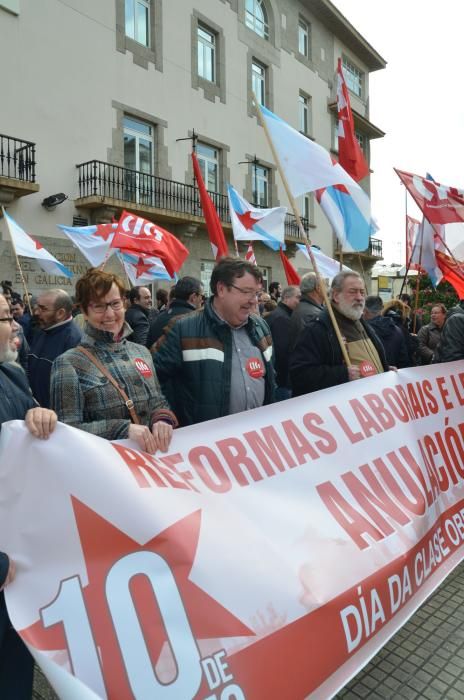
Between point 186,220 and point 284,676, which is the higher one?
point 186,220

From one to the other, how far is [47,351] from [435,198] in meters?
3.65

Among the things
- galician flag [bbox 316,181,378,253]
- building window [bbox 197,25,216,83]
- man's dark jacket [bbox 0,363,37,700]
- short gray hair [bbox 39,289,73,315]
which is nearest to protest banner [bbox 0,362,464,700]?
man's dark jacket [bbox 0,363,37,700]

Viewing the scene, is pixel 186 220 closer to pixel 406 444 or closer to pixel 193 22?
pixel 193 22

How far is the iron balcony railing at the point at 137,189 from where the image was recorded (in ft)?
43.2

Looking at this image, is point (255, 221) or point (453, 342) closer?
point (453, 342)

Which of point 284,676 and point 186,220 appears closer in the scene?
point 284,676

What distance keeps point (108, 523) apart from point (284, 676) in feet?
2.45

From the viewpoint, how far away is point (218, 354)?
2.80m

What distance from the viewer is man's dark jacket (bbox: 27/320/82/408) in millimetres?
3965

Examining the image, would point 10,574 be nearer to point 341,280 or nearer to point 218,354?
point 218,354

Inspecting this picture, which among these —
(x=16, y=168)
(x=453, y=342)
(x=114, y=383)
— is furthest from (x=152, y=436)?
(x=16, y=168)

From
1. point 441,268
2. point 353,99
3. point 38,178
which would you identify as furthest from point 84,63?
point 353,99

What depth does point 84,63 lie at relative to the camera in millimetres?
13234

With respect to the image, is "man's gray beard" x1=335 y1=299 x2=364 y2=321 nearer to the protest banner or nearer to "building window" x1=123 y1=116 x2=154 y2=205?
the protest banner
